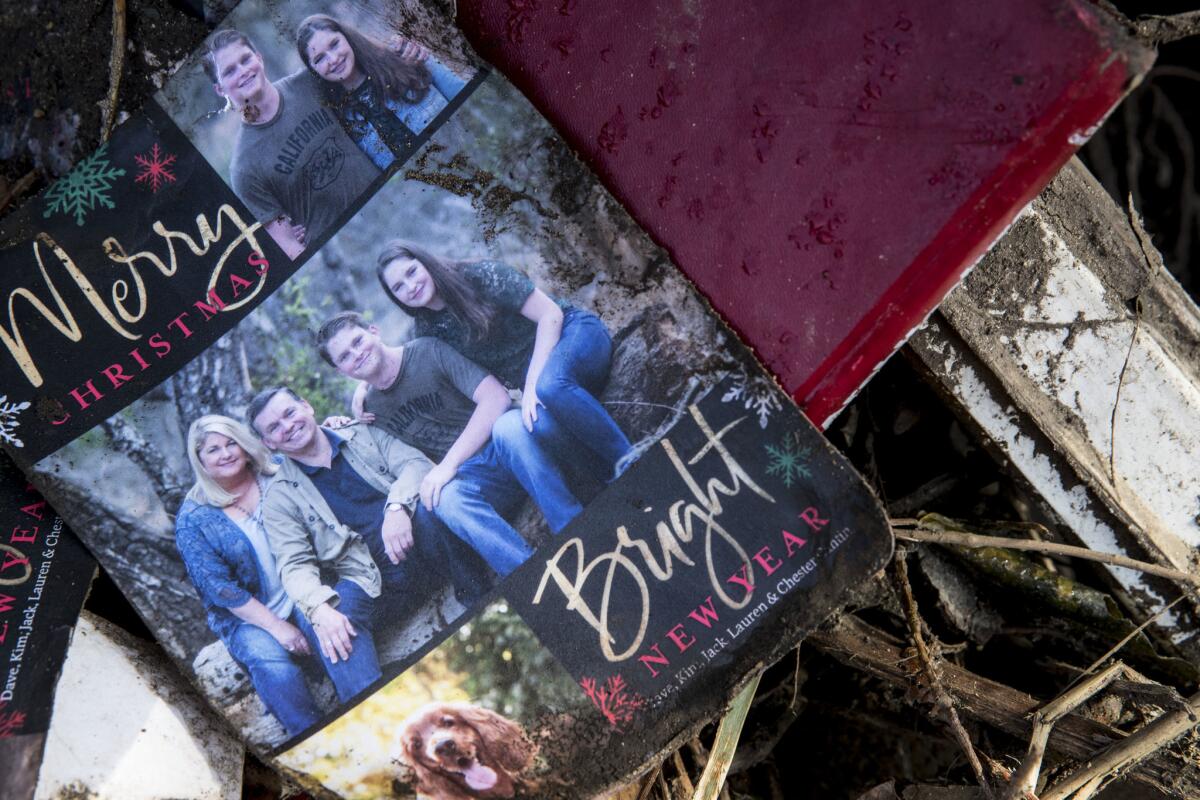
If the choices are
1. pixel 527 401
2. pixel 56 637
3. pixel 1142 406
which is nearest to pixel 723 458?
pixel 527 401

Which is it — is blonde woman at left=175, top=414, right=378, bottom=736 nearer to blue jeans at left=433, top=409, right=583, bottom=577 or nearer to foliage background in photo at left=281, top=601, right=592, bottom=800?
foliage background in photo at left=281, top=601, right=592, bottom=800

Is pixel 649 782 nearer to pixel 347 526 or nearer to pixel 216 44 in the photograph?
pixel 347 526

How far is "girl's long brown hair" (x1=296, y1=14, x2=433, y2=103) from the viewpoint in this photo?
112 centimetres

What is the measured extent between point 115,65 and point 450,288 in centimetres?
54

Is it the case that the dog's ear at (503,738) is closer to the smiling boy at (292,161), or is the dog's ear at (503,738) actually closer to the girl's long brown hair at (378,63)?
the smiling boy at (292,161)

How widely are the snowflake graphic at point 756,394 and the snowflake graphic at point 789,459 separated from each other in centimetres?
3

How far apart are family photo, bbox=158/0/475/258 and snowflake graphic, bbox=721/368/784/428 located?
1.58 ft

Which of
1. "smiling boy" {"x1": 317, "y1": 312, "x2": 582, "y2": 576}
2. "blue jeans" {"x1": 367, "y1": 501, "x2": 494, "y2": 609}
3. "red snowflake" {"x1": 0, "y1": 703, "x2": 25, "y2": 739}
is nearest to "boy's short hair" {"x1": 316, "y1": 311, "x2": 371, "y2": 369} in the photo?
"smiling boy" {"x1": 317, "y1": 312, "x2": 582, "y2": 576}

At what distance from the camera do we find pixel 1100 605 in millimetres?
1223

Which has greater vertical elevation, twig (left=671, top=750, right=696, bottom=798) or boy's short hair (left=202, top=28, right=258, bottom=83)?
boy's short hair (left=202, top=28, right=258, bottom=83)

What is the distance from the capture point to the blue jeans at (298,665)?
1117mm

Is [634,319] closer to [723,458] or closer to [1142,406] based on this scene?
[723,458]

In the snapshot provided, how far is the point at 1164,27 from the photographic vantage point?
97 centimetres

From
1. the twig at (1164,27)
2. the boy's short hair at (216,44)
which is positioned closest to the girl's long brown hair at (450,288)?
the boy's short hair at (216,44)
